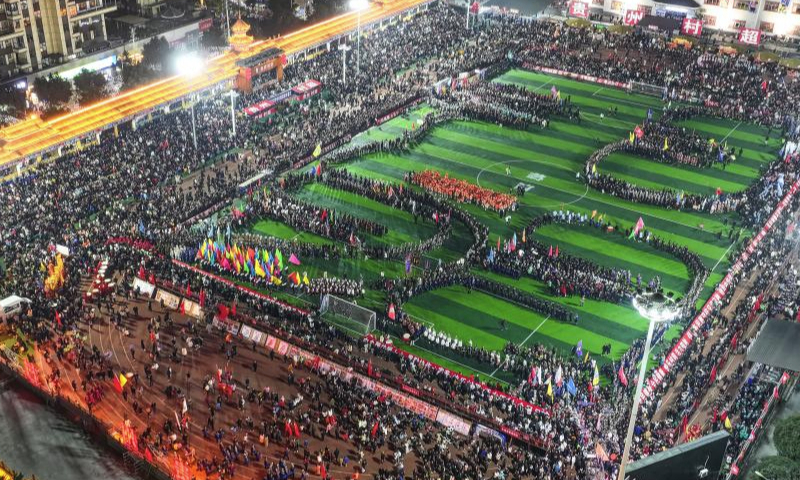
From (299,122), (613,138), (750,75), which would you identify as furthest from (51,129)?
(750,75)

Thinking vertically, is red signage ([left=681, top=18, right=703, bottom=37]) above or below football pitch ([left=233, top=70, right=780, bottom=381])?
above

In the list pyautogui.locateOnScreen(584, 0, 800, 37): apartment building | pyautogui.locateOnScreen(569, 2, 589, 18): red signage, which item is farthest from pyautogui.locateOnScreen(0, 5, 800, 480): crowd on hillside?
pyautogui.locateOnScreen(584, 0, 800, 37): apartment building

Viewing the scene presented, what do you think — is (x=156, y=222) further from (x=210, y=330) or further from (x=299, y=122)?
(x=299, y=122)

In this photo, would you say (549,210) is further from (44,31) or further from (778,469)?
(44,31)

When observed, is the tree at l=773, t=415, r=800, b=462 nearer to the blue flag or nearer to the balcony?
the blue flag

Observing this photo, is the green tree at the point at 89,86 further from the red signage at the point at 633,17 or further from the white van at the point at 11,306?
the red signage at the point at 633,17

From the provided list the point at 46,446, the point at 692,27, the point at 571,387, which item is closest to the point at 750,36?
the point at 692,27
